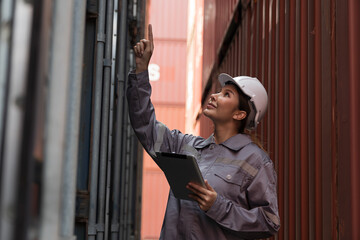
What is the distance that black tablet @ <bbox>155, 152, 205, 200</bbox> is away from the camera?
241 cm

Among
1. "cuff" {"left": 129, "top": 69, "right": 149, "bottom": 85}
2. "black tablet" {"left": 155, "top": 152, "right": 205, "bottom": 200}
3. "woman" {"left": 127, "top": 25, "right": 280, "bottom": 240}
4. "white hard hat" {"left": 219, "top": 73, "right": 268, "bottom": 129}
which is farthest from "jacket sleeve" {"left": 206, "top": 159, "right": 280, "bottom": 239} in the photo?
"cuff" {"left": 129, "top": 69, "right": 149, "bottom": 85}

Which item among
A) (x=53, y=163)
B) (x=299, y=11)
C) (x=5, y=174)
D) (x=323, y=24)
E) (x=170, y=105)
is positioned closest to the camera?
(x=5, y=174)

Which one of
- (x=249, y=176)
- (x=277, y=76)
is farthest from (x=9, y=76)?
(x=277, y=76)

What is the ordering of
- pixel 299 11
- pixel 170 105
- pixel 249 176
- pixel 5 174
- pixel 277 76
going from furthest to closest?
pixel 170 105
pixel 277 76
pixel 299 11
pixel 249 176
pixel 5 174

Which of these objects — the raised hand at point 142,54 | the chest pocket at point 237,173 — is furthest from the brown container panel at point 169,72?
the chest pocket at point 237,173

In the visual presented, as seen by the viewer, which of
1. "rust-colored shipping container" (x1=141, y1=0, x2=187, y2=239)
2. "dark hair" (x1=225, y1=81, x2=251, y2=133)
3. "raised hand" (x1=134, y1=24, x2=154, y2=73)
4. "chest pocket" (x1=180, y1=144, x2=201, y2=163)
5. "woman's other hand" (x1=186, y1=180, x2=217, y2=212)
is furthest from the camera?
"rust-colored shipping container" (x1=141, y1=0, x2=187, y2=239)

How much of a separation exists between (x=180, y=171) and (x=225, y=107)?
0.60 metres

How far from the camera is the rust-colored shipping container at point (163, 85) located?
19922 millimetres

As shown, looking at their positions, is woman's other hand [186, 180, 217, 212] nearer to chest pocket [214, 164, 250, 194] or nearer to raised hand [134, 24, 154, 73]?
chest pocket [214, 164, 250, 194]

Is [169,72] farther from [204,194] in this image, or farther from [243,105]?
[204,194]

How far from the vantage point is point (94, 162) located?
11.4ft

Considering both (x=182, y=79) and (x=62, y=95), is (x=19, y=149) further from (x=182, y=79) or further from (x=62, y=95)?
(x=182, y=79)

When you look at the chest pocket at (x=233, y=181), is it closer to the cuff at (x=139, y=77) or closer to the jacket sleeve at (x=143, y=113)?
the jacket sleeve at (x=143, y=113)

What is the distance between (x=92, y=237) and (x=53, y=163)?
2.81 m
